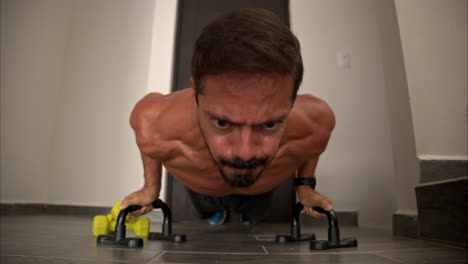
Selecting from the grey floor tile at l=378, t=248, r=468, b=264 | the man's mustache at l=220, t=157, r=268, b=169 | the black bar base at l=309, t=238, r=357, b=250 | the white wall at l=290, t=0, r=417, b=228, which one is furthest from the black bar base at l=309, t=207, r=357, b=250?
the white wall at l=290, t=0, r=417, b=228

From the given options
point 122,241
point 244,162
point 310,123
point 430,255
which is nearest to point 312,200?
point 310,123

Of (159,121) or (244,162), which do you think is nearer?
(244,162)

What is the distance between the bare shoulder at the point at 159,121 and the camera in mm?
1033

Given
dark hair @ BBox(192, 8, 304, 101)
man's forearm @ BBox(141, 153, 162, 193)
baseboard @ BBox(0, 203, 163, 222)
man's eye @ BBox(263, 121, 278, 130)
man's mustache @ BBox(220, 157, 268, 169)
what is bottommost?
baseboard @ BBox(0, 203, 163, 222)

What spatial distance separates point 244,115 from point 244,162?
0.37ft

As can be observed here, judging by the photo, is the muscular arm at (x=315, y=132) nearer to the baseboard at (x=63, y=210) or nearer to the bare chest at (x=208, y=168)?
the bare chest at (x=208, y=168)

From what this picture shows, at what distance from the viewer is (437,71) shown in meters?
1.35

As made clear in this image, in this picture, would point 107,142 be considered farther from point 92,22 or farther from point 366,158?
point 366,158

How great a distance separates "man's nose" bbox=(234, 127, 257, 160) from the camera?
0.67m

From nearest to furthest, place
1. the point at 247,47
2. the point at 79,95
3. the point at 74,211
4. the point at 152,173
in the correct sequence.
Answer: the point at 247,47
the point at 152,173
the point at 74,211
the point at 79,95

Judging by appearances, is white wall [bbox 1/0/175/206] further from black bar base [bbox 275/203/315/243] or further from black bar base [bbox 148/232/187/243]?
black bar base [bbox 275/203/315/243]

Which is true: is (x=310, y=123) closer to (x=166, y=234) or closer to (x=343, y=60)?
(x=166, y=234)

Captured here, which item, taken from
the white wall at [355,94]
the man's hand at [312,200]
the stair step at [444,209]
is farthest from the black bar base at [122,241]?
the white wall at [355,94]

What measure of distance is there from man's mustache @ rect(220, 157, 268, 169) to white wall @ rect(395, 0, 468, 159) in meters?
0.85
